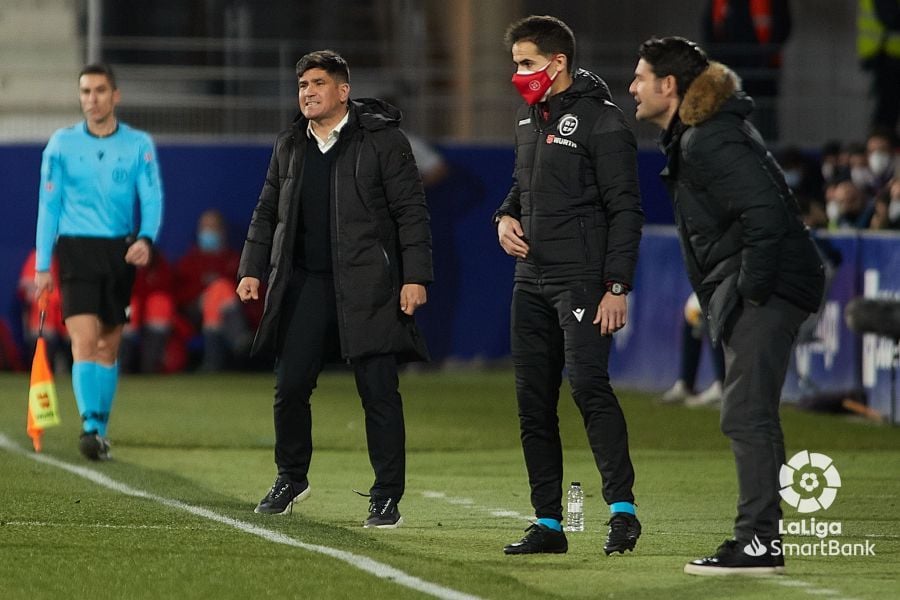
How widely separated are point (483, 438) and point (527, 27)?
19.9 feet

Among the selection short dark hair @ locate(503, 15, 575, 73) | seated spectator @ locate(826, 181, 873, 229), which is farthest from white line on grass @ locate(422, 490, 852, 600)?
seated spectator @ locate(826, 181, 873, 229)

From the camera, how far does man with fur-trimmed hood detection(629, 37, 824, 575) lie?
710 cm

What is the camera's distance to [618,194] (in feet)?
Answer: 25.3

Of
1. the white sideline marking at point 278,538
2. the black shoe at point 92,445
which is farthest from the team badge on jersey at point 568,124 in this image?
the black shoe at point 92,445

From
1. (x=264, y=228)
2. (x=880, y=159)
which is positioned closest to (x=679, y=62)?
(x=264, y=228)

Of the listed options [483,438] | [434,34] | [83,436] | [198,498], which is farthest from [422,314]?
[198,498]

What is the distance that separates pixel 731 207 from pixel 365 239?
2073 millimetres

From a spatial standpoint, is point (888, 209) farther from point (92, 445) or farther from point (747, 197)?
point (747, 197)

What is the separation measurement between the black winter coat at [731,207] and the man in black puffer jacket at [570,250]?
431mm

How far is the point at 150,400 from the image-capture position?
16.4 m

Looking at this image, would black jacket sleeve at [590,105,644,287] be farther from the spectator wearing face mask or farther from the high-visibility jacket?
the high-visibility jacket

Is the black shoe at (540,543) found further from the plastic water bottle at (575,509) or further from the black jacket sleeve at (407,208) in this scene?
the black jacket sleeve at (407,208)

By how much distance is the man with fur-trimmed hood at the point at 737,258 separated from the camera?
7.10 m

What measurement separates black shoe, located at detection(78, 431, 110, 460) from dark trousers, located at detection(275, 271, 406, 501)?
2.86 meters
